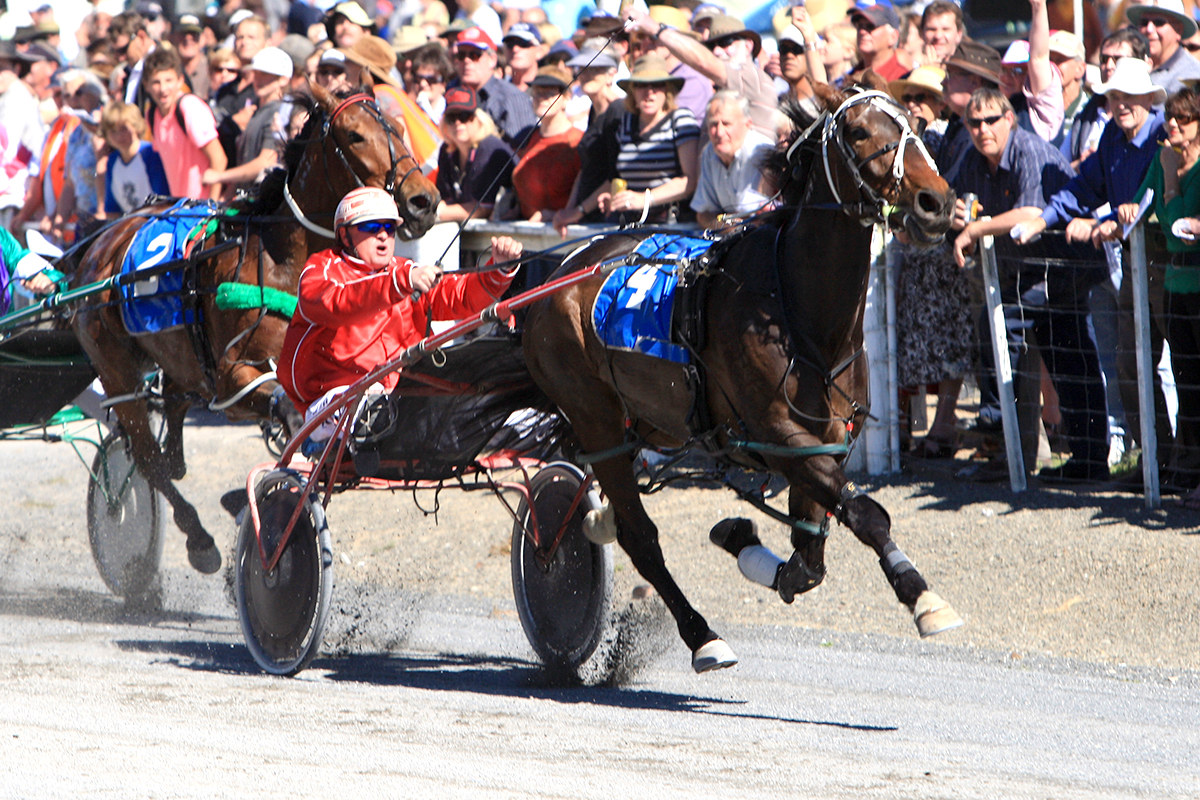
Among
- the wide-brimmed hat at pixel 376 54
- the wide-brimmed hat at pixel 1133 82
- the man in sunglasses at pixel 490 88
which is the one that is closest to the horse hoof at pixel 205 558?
the wide-brimmed hat at pixel 376 54

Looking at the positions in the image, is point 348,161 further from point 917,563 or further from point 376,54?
point 376,54

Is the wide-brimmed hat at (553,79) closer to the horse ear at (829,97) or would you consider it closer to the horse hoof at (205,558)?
the horse hoof at (205,558)

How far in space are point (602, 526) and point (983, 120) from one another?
329cm

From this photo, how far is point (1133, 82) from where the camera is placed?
25.2ft

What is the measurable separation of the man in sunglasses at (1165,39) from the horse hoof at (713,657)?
4560 mm

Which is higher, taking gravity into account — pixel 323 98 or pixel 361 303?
pixel 323 98

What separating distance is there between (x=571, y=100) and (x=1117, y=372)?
14.2ft

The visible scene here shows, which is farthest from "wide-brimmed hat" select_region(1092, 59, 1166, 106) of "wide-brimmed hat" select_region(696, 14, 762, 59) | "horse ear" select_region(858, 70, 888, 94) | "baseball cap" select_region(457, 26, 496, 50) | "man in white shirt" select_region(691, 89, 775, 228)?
"baseball cap" select_region(457, 26, 496, 50)

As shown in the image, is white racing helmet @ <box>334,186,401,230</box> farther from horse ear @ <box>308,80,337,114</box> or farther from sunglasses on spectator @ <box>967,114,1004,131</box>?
sunglasses on spectator @ <box>967,114,1004,131</box>

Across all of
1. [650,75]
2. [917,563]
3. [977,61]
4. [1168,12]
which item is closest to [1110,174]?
[977,61]

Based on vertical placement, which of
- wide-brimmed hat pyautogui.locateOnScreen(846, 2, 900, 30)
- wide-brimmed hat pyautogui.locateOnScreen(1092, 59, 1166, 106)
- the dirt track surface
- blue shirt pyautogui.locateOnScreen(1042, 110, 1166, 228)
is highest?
wide-brimmed hat pyautogui.locateOnScreen(846, 2, 900, 30)

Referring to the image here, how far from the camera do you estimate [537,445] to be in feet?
21.8

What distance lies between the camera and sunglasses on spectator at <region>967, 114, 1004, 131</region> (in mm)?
7844

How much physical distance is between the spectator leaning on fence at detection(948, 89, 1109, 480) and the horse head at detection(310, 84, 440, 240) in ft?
9.55
